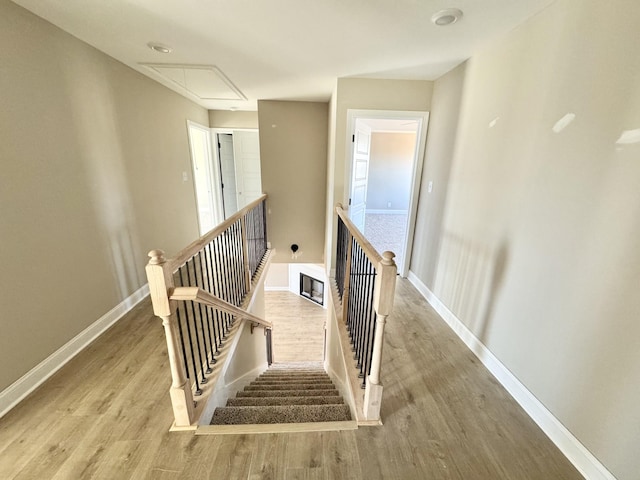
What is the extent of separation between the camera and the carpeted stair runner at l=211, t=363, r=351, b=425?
1.67 metres

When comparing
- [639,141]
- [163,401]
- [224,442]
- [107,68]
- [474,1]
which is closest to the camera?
[639,141]

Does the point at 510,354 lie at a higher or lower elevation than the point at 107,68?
lower

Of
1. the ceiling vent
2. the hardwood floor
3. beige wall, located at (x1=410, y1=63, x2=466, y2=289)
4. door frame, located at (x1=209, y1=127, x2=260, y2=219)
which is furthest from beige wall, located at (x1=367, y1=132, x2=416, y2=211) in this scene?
the hardwood floor

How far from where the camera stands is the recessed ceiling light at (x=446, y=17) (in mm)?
1516

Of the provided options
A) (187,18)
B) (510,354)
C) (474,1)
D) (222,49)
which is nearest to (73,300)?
(187,18)

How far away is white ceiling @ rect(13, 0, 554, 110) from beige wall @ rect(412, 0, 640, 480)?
340 millimetres


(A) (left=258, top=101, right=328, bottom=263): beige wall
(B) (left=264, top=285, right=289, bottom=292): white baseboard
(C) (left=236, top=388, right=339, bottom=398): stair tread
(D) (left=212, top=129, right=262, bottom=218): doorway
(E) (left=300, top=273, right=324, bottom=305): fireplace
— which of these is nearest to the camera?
(C) (left=236, top=388, right=339, bottom=398): stair tread

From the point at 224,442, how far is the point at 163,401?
515 mm

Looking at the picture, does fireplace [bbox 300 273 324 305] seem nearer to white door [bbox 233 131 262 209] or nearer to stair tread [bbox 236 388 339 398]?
white door [bbox 233 131 262 209]

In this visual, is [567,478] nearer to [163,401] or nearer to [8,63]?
[163,401]

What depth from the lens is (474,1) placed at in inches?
56.3

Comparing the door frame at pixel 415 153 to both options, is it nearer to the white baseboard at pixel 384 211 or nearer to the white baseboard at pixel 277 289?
the white baseboard at pixel 277 289

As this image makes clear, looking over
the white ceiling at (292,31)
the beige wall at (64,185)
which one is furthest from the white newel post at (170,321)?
the white ceiling at (292,31)

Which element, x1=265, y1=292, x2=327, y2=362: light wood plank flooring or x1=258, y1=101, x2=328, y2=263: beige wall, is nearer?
x1=258, y1=101, x2=328, y2=263: beige wall
